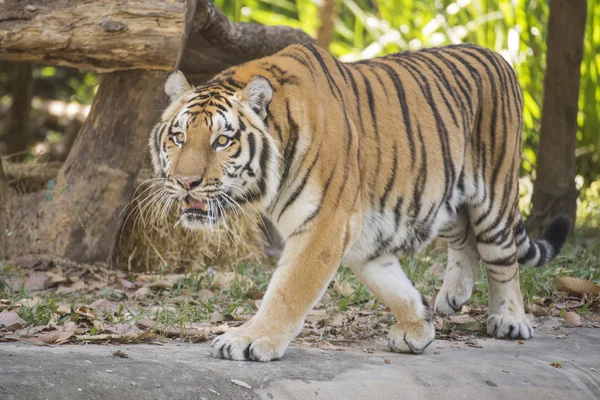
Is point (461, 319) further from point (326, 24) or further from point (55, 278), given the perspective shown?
point (326, 24)

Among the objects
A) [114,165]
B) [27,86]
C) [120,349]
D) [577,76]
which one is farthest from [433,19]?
[120,349]

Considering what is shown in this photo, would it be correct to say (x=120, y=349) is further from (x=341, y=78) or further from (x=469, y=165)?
(x=469, y=165)

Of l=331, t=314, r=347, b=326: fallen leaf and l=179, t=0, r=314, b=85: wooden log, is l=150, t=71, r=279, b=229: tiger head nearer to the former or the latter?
l=331, t=314, r=347, b=326: fallen leaf

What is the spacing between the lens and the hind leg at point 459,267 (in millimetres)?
4559

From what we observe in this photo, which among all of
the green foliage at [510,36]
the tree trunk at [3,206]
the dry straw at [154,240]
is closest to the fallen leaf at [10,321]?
the tree trunk at [3,206]

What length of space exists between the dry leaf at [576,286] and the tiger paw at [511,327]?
2.92 feet

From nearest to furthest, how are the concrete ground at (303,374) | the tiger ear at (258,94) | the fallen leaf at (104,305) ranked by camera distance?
1. the concrete ground at (303,374)
2. the tiger ear at (258,94)
3. the fallen leaf at (104,305)

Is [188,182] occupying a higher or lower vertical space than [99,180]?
higher

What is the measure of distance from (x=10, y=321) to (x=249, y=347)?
119 centimetres

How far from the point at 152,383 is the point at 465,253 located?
2305 millimetres

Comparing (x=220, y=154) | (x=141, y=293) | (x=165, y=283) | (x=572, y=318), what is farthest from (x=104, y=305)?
(x=572, y=318)

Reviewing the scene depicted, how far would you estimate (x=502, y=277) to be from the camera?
4422 millimetres

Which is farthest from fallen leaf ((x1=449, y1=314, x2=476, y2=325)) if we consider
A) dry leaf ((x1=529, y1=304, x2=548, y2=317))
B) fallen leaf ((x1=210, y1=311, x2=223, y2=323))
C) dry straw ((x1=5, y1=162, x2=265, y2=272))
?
dry straw ((x1=5, y1=162, x2=265, y2=272))

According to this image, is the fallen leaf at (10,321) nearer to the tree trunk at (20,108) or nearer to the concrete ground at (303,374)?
the concrete ground at (303,374)
